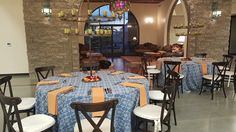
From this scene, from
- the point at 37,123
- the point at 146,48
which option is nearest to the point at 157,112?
the point at 37,123

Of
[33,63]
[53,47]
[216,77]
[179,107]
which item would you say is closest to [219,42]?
[216,77]

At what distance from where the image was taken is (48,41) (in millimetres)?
5969

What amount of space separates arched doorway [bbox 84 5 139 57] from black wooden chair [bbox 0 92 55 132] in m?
10.7

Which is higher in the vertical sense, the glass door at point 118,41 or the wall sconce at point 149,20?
the wall sconce at point 149,20

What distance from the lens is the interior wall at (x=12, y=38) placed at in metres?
6.62

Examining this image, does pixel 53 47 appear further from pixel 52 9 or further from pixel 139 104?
pixel 139 104

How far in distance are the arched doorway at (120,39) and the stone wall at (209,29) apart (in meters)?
6.31

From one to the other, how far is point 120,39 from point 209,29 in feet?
22.8

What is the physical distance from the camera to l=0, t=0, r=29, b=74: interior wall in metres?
Result: 6.62

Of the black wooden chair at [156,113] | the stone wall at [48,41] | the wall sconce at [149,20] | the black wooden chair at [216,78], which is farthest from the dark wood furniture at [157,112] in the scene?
the wall sconce at [149,20]

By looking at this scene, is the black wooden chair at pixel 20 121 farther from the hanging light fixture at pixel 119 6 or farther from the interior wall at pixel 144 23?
the interior wall at pixel 144 23

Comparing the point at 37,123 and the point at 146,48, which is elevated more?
the point at 146,48

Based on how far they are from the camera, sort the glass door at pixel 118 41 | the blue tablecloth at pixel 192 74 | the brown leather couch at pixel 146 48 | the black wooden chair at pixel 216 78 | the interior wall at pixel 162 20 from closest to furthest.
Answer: the black wooden chair at pixel 216 78 → the blue tablecloth at pixel 192 74 → the interior wall at pixel 162 20 → the brown leather couch at pixel 146 48 → the glass door at pixel 118 41

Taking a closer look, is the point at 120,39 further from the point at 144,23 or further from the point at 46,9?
the point at 46,9
